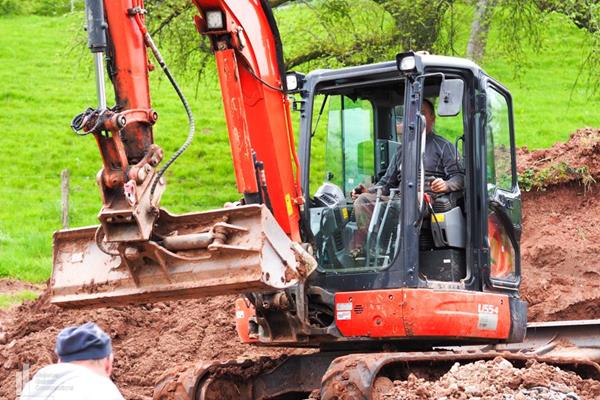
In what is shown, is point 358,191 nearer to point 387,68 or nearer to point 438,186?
point 438,186

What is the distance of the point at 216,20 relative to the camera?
25.6 ft

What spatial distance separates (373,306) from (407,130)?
1307 millimetres

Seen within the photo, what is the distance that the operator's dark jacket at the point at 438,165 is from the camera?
8.74 m

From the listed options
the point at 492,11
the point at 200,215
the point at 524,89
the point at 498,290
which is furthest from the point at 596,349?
the point at 524,89

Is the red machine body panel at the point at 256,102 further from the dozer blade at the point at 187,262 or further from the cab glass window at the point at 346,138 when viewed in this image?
the cab glass window at the point at 346,138

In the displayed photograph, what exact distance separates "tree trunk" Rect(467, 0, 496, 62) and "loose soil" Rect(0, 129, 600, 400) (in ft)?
8.37

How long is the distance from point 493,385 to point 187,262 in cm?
214

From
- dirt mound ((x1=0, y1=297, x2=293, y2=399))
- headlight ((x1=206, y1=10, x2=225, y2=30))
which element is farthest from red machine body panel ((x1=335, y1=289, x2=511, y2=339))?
dirt mound ((x1=0, y1=297, x2=293, y2=399))

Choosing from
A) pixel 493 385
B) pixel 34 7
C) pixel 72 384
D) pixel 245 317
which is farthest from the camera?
pixel 34 7

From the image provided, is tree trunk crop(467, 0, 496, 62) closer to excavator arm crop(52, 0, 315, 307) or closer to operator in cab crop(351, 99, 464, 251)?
operator in cab crop(351, 99, 464, 251)

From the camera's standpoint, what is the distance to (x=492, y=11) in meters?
17.8

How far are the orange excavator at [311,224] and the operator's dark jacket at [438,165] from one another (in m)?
0.05

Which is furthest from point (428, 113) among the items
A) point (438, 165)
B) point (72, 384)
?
point (72, 384)

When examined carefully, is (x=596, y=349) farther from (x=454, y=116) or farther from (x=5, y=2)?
(x=5, y=2)
